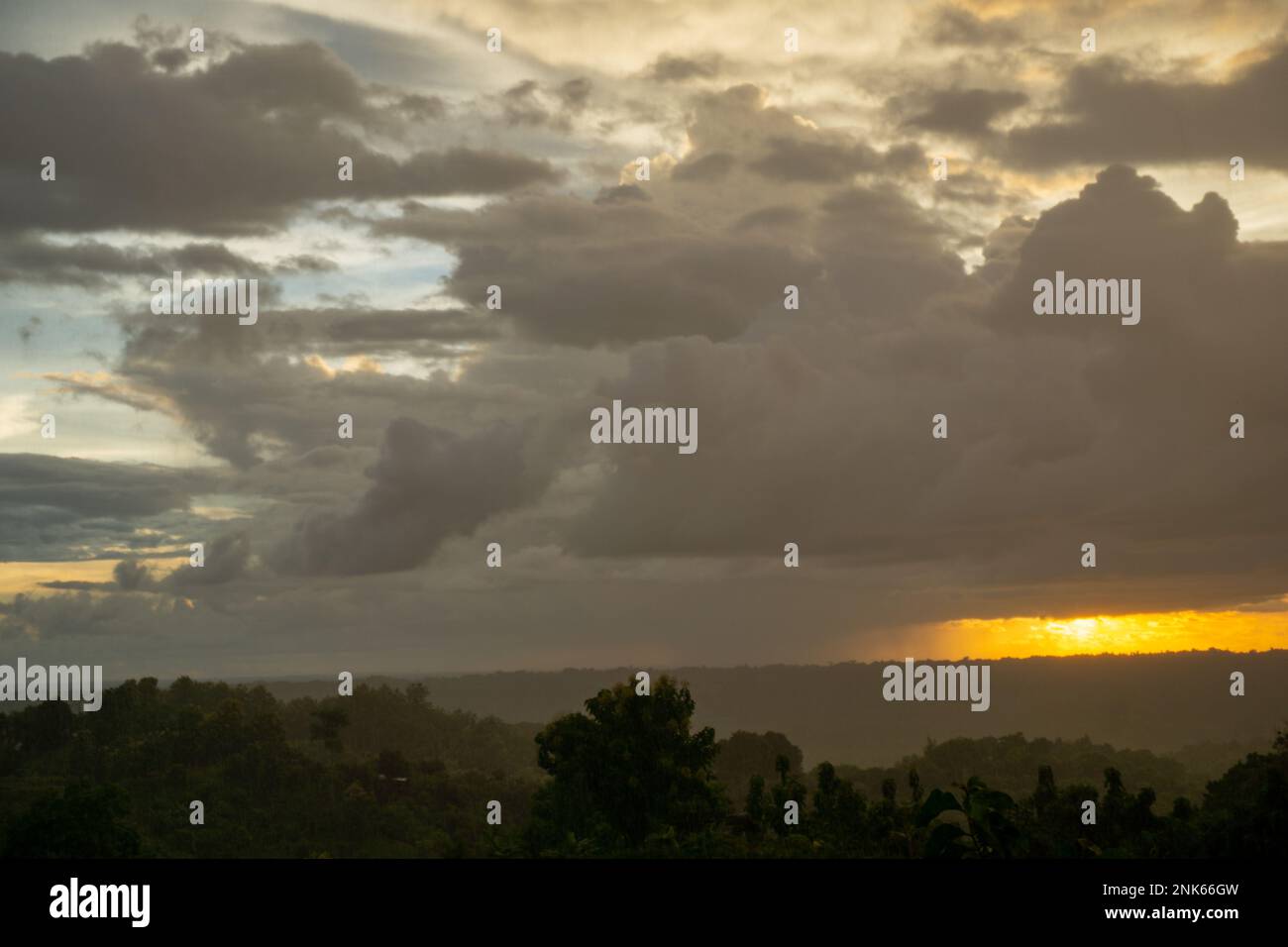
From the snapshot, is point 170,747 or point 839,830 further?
point 170,747

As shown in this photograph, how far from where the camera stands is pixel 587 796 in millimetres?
77750

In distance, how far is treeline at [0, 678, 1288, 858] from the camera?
5803cm

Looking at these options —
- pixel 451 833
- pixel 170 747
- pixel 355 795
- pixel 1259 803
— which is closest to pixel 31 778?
pixel 170 747

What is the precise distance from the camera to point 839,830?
62.9 meters

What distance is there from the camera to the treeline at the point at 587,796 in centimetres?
5803
